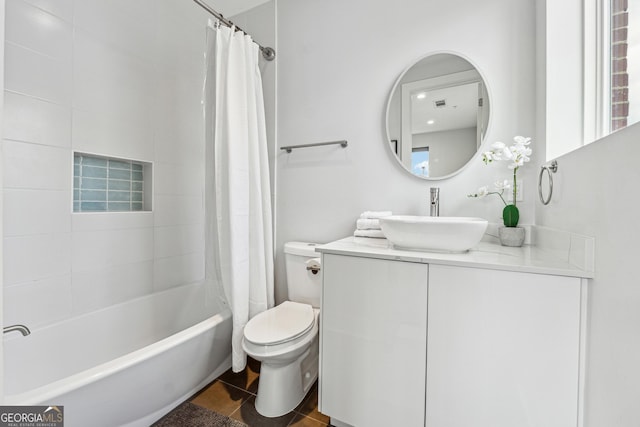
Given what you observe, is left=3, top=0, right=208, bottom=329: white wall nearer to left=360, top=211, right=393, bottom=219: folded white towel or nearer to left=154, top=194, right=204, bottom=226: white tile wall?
left=154, top=194, right=204, bottom=226: white tile wall

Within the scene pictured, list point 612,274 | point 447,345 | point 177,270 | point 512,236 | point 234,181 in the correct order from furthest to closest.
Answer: point 177,270
point 234,181
point 512,236
point 447,345
point 612,274

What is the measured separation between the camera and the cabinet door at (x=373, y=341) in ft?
3.59

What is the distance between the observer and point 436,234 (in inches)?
43.4

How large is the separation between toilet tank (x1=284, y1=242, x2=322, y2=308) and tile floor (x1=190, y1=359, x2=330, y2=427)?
52cm

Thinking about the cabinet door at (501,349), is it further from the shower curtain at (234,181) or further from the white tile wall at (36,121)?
the white tile wall at (36,121)

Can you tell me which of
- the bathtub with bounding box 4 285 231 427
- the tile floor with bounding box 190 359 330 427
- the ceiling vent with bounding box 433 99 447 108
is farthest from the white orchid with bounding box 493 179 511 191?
the bathtub with bounding box 4 285 231 427

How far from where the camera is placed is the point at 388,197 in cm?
168

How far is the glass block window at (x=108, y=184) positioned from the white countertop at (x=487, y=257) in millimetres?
1447

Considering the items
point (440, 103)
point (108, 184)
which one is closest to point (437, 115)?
point (440, 103)

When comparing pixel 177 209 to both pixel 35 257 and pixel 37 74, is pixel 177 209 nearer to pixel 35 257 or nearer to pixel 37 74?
pixel 35 257

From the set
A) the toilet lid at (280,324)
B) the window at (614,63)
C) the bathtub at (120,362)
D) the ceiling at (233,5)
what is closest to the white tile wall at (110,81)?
the ceiling at (233,5)

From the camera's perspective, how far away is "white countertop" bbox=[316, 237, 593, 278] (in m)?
0.92

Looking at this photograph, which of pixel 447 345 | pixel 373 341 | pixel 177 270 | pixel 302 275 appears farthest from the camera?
pixel 177 270

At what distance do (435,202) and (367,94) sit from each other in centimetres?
83
